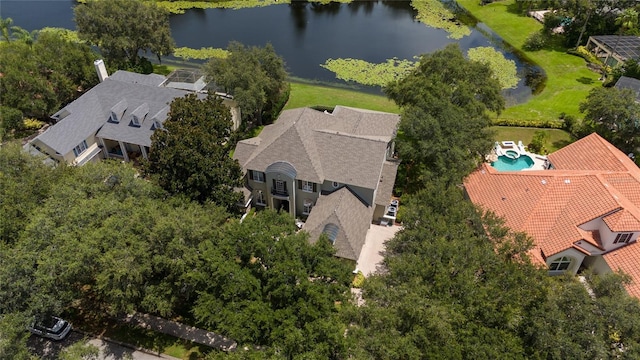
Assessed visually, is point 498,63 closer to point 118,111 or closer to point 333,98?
point 333,98

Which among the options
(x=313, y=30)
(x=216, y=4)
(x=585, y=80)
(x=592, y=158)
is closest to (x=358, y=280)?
(x=592, y=158)

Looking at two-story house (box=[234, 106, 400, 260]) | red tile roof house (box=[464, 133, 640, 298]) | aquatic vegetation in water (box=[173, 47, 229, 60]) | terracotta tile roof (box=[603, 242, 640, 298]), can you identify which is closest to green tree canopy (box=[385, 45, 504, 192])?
two-story house (box=[234, 106, 400, 260])

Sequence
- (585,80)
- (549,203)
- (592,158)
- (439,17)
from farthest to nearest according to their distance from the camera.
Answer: (439,17), (585,80), (592,158), (549,203)

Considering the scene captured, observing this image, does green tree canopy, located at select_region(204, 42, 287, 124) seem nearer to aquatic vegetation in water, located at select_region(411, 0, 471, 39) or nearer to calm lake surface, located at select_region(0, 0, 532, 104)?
calm lake surface, located at select_region(0, 0, 532, 104)

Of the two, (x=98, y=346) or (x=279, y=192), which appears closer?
(x=98, y=346)

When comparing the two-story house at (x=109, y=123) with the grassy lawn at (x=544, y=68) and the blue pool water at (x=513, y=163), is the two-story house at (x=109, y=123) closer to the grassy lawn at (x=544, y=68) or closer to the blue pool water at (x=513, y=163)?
the blue pool water at (x=513, y=163)

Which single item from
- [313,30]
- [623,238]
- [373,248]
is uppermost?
[623,238]

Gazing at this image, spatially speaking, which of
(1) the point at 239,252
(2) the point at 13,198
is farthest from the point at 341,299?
(2) the point at 13,198
